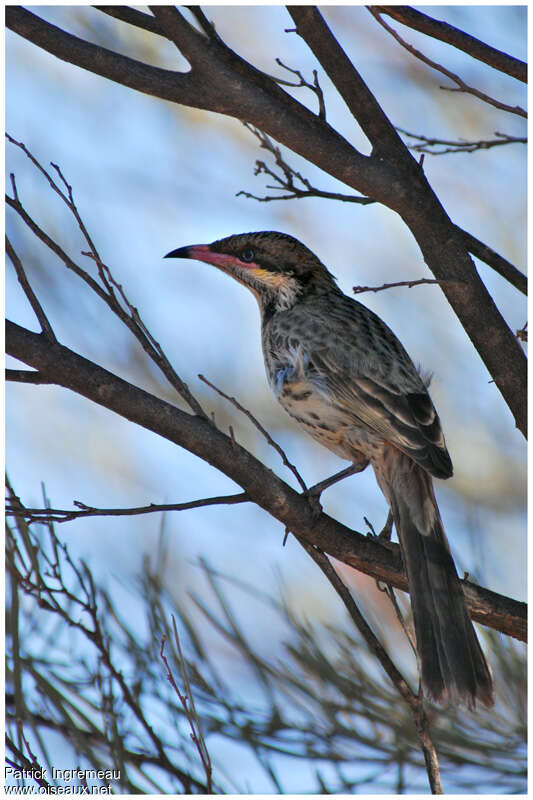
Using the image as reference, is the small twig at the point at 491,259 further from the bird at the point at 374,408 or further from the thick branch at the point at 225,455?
the thick branch at the point at 225,455

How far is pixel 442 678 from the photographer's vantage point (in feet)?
11.4

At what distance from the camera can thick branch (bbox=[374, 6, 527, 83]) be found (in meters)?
3.42

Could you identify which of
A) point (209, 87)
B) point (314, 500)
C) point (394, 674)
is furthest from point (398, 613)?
point (209, 87)

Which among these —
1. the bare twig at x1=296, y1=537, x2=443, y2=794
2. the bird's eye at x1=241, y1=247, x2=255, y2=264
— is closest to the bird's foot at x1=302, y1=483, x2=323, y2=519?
the bare twig at x1=296, y1=537, x2=443, y2=794

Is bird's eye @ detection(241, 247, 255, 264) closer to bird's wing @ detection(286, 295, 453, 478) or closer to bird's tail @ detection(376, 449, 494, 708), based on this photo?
bird's wing @ detection(286, 295, 453, 478)

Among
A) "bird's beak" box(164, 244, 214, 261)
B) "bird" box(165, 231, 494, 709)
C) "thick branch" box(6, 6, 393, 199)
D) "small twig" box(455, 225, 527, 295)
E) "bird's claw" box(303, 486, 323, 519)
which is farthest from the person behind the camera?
"bird's beak" box(164, 244, 214, 261)

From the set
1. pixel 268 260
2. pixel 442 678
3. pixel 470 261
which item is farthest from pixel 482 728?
pixel 268 260

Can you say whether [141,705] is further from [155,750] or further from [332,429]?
[332,429]

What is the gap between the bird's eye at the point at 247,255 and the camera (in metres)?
5.14

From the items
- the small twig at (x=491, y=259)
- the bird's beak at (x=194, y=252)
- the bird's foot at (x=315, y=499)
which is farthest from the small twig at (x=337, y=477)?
the bird's beak at (x=194, y=252)

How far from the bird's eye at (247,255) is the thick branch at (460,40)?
64.2 inches

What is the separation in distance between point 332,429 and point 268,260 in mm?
1225

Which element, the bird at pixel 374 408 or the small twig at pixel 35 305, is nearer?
the small twig at pixel 35 305

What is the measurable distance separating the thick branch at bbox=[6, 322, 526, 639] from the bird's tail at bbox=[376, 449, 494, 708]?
0.10m
